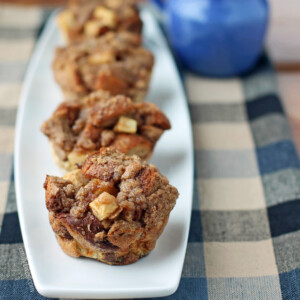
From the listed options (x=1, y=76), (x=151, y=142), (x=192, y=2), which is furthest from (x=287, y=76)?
(x=1, y=76)

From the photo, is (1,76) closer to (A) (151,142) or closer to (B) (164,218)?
(A) (151,142)

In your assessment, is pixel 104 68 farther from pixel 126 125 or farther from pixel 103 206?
pixel 103 206

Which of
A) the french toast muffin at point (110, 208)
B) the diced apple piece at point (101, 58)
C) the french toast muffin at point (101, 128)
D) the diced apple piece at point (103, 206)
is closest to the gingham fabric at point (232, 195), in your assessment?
the french toast muffin at point (110, 208)

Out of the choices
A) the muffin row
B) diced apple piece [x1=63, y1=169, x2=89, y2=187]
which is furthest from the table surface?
diced apple piece [x1=63, y1=169, x2=89, y2=187]

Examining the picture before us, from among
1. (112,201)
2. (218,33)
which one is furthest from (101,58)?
(112,201)

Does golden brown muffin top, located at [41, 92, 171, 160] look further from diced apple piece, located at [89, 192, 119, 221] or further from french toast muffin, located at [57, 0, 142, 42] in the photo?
french toast muffin, located at [57, 0, 142, 42]

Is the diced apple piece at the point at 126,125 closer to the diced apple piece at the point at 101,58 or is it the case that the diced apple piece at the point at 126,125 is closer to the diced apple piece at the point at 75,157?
the diced apple piece at the point at 75,157
